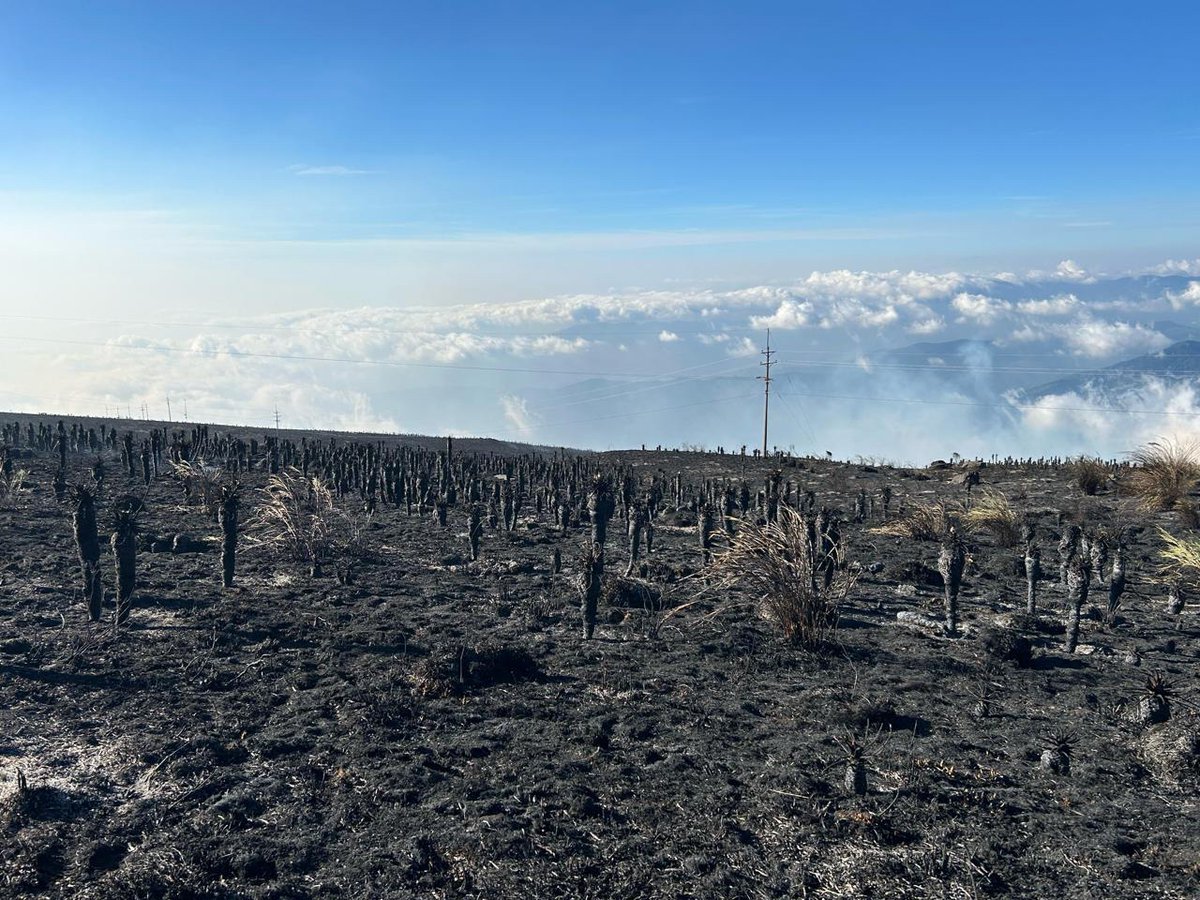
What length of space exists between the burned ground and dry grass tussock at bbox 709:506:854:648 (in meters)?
0.63

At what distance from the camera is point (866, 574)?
2609 centimetres

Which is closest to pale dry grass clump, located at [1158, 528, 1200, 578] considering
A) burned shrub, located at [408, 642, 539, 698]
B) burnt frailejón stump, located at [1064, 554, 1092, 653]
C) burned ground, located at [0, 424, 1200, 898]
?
burned ground, located at [0, 424, 1200, 898]

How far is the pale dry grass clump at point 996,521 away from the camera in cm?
2986

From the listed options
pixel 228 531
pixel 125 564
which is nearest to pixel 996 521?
pixel 228 531

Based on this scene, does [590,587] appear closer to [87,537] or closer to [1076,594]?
[1076,594]

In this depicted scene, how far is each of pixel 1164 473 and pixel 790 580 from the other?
84.2ft

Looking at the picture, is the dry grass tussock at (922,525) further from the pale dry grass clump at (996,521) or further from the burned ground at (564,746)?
the burned ground at (564,746)

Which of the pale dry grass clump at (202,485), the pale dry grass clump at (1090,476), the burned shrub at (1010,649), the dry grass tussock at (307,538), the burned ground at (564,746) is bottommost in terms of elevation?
the burned ground at (564,746)

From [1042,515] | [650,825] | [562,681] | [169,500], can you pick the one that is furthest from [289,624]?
[1042,515]

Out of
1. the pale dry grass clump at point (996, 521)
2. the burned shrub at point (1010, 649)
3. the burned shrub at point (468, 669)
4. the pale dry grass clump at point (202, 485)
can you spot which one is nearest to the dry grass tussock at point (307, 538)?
the pale dry grass clump at point (202, 485)

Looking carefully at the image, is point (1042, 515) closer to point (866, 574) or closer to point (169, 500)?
point (866, 574)

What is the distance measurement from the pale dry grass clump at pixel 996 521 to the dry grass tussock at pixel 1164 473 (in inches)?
239

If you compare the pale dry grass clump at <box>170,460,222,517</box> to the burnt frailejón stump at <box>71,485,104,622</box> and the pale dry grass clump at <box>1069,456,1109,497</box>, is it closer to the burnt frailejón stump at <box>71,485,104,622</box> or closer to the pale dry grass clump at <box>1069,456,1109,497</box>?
the burnt frailejón stump at <box>71,485,104,622</box>

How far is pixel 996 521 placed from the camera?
30844mm
